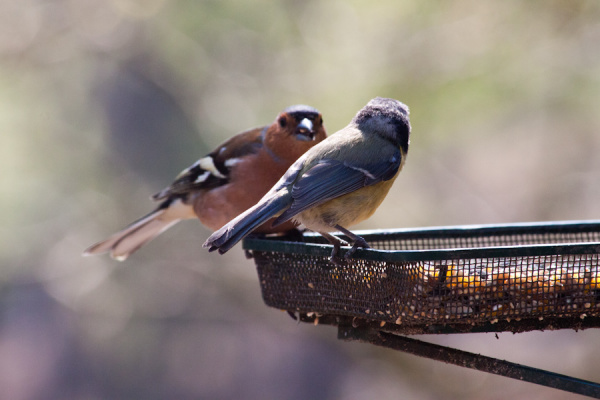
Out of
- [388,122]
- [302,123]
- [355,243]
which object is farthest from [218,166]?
[355,243]

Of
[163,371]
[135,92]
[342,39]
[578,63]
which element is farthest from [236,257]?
[578,63]

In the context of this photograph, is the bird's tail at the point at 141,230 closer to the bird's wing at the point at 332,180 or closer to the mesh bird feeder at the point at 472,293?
the bird's wing at the point at 332,180

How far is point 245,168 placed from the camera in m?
4.24

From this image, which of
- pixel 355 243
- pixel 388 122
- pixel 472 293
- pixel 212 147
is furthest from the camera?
pixel 212 147

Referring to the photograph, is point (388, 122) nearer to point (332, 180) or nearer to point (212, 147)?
point (332, 180)

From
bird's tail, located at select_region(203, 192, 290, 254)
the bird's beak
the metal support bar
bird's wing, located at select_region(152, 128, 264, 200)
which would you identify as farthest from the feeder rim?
bird's wing, located at select_region(152, 128, 264, 200)

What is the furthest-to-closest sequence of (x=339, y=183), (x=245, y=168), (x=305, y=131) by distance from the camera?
(x=245, y=168) < (x=305, y=131) < (x=339, y=183)

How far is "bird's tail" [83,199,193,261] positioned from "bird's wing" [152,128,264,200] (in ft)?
0.46

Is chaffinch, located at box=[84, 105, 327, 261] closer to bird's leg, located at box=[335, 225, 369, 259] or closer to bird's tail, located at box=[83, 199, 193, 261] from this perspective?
bird's tail, located at box=[83, 199, 193, 261]

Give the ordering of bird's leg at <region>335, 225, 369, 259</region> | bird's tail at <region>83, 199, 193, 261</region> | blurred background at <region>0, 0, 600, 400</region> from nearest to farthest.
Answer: bird's leg at <region>335, 225, 369, 259</region>, bird's tail at <region>83, 199, 193, 261</region>, blurred background at <region>0, 0, 600, 400</region>

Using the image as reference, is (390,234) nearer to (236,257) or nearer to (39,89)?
(236,257)

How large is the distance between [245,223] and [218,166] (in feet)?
5.13

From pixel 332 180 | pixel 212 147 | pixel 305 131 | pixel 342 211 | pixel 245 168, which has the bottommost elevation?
pixel 342 211

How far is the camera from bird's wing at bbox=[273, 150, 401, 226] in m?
3.09
